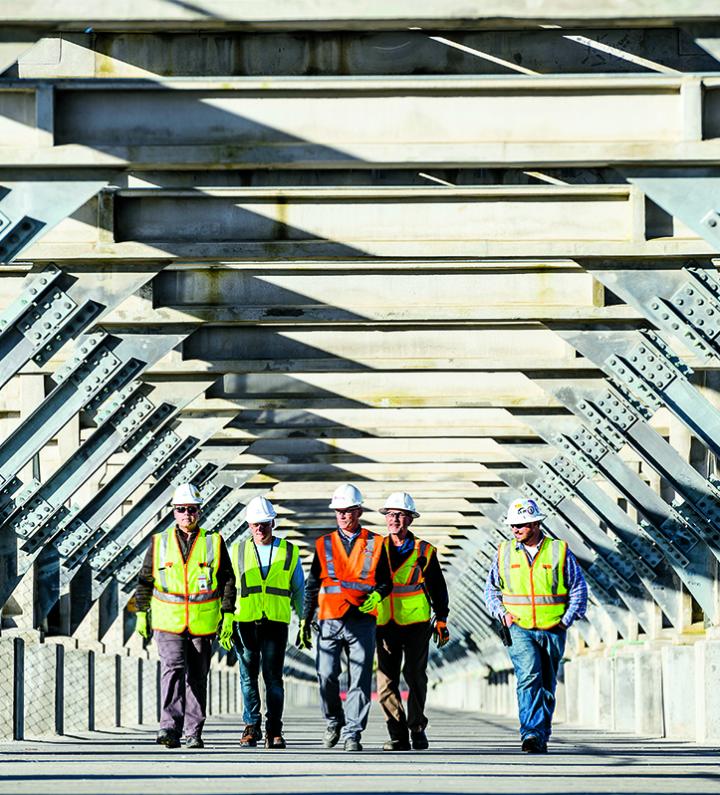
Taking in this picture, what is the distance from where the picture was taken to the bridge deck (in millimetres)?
10812

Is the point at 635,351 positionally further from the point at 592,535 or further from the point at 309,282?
the point at 592,535

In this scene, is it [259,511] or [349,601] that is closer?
[349,601]

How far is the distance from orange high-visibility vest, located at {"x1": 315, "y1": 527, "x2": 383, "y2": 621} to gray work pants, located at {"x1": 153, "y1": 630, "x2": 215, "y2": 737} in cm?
87

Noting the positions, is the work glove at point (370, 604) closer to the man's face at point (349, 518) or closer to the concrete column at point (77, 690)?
the man's face at point (349, 518)

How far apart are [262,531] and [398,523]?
1.07 metres

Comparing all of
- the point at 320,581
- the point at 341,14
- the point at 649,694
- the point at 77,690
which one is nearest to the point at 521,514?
the point at 320,581

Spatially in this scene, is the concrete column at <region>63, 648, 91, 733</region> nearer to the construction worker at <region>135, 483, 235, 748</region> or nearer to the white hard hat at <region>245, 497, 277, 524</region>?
the white hard hat at <region>245, 497, 277, 524</region>

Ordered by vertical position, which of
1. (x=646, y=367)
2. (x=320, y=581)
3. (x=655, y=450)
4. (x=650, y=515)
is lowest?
(x=320, y=581)

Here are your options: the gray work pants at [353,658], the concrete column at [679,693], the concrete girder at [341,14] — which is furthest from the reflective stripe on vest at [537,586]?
the concrete column at [679,693]

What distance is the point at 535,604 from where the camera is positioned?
15.0 m

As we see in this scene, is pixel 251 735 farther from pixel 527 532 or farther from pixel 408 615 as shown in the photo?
pixel 527 532

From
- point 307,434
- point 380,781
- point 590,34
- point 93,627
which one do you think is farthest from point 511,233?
point 93,627

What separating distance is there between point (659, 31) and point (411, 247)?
2716 mm

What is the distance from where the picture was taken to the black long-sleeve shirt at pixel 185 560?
15.3m
